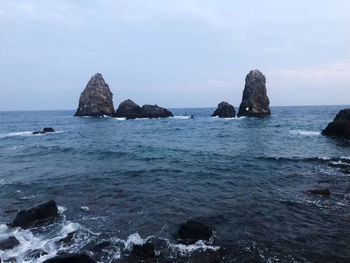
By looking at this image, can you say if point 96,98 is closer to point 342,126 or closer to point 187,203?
point 342,126

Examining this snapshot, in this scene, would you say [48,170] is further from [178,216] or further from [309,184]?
[309,184]

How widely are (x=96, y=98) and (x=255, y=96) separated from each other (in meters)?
68.7

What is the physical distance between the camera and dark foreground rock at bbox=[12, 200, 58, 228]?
39.7 feet

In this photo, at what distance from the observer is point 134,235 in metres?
11.0

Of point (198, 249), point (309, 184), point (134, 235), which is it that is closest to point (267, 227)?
point (198, 249)

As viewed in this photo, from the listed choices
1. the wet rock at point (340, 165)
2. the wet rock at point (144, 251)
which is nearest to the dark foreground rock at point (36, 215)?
the wet rock at point (144, 251)

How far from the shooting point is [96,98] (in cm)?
11244

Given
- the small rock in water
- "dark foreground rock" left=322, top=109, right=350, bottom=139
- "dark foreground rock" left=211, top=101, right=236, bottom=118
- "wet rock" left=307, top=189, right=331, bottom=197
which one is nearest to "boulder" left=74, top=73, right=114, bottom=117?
"dark foreground rock" left=211, top=101, right=236, bottom=118

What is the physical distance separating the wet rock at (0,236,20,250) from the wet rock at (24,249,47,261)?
3.45 feet

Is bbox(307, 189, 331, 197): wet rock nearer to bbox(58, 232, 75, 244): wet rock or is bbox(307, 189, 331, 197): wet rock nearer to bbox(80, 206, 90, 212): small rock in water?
bbox(80, 206, 90, 212): small rock in water

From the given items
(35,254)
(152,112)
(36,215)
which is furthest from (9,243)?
(152,112)

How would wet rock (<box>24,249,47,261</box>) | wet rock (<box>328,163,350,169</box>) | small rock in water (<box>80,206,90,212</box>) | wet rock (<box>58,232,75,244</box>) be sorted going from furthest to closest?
wet rock (<box>328,163,350,169</box>)
small rock in water (<box>80,206,90,212</box>)
wet rock (<box>58,232,75,244</box>)
wet rock (<box>24,249,47,261</box>)

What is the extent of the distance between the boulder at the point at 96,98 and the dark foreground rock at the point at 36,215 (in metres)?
104

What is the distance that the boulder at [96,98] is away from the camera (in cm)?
11194
